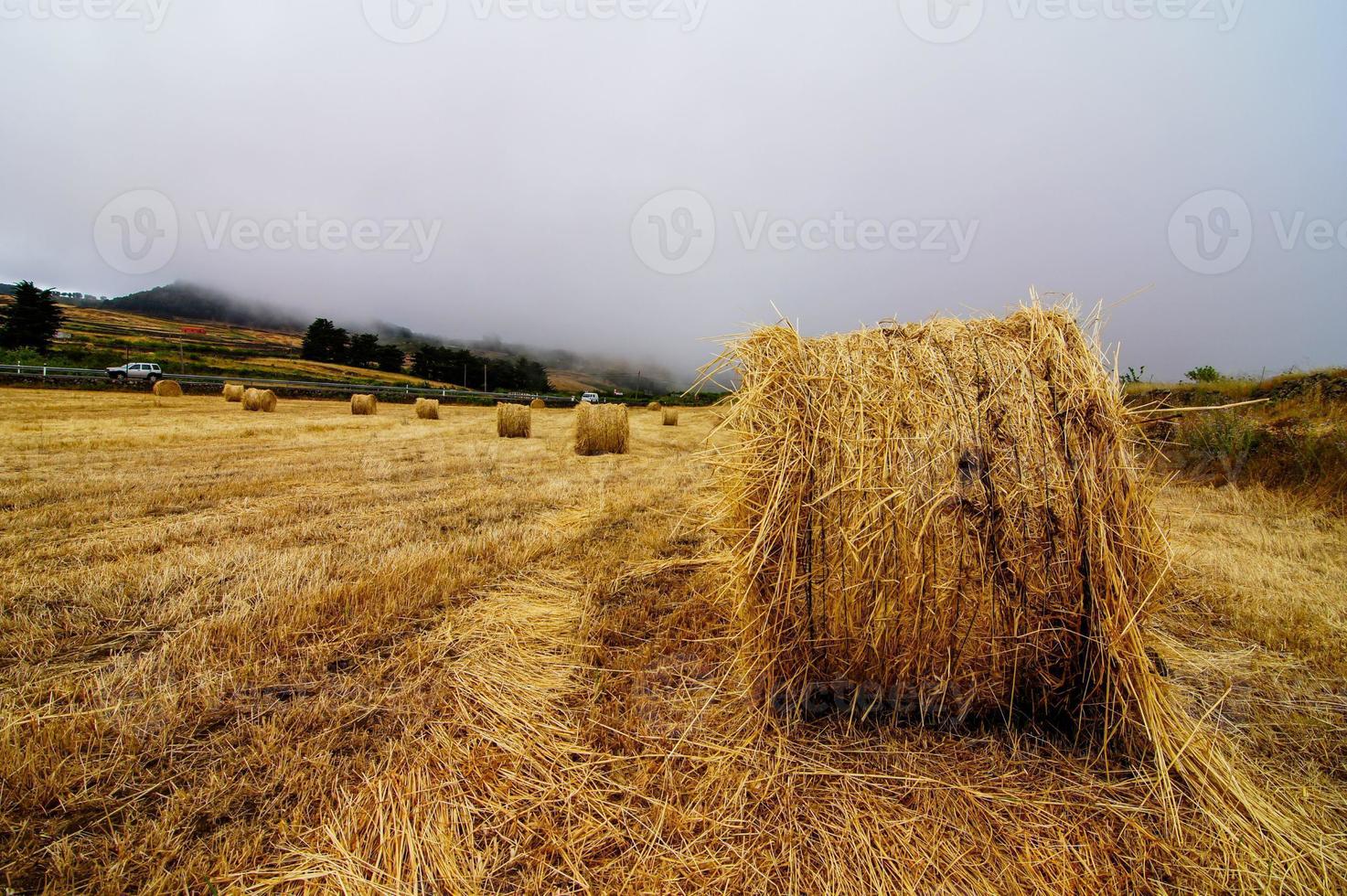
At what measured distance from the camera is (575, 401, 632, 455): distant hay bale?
12.1 metres

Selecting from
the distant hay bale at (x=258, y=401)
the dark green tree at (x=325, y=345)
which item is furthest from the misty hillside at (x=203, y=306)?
the distant hay bale at (x=258, y=401)

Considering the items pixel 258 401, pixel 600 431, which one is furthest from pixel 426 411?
pixel 600 431

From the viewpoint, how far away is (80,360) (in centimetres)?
3644

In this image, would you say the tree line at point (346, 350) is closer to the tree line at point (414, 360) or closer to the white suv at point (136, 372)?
the tree line at point (414, 360)

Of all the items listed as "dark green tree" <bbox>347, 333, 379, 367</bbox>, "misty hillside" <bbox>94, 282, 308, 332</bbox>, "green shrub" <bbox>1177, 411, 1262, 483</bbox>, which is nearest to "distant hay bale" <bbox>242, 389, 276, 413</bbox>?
"green shrub" <bbox>1177, 411, 1262, 483</bbox>

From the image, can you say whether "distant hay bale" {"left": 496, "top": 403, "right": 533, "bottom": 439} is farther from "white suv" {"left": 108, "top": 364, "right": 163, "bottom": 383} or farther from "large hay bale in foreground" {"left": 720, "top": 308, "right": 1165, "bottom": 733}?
"white suv" {"left": 108, "top": 364, "right": 163, "bottom": 383}

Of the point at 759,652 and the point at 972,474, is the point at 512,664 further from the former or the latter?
the point at 972,474

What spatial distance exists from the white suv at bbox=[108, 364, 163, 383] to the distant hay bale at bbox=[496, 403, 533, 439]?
101 feet

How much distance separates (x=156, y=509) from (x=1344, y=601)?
10469mm

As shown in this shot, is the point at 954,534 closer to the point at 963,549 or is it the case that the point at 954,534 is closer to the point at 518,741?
the point at 963,549

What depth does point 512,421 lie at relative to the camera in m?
15.3

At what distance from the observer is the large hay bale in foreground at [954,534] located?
Result: 2273 mm

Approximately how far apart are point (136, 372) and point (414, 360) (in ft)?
138

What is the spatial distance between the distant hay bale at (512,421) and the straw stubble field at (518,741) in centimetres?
1075
